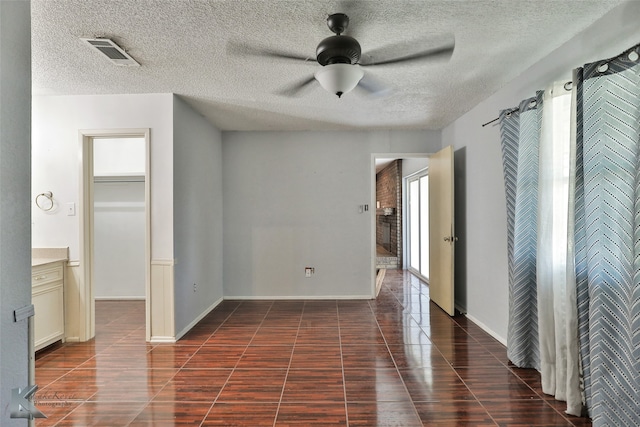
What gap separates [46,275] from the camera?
308cm

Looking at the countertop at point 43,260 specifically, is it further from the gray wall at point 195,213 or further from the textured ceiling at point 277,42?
the textured ceiling at point 277,42

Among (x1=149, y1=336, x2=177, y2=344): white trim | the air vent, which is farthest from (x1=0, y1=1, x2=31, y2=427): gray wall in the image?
(x1=149, y1=336, x2=177, y2=344): white trim

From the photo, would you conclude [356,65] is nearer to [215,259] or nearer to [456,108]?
[456,108]

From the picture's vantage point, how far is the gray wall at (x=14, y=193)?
3.96 feet

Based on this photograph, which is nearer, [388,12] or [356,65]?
[388,12]

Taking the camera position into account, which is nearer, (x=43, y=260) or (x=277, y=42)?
(x=277, y=42)

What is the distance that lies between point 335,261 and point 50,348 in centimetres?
326

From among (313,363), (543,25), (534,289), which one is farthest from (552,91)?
(313,363)

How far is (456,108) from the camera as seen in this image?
3764 millimetres

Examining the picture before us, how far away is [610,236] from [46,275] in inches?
170

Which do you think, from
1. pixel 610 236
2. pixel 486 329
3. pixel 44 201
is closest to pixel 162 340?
pixel 44 201

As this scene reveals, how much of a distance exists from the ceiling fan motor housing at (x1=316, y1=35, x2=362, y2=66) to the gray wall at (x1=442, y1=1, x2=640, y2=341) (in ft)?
4.81

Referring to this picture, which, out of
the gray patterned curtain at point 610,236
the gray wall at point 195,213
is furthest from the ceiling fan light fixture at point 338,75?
the gray wall at point 195,213

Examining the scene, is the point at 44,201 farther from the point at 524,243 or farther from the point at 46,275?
the point at 524,243
